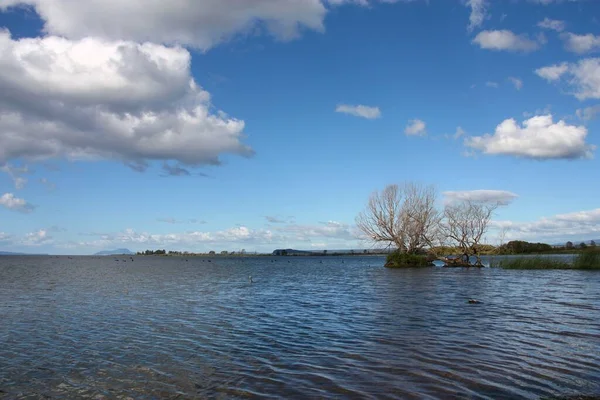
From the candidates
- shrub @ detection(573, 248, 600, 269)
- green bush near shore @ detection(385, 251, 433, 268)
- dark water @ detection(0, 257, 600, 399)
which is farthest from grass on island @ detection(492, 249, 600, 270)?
dark water @ detection(0, 257, 600, 399)

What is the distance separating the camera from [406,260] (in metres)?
60.4

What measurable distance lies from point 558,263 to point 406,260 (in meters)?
18.5

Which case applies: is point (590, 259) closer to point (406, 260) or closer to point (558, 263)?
point (558, 263)

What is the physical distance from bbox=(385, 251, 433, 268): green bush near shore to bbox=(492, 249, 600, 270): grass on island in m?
10.3

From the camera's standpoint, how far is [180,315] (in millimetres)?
Answer: 20203

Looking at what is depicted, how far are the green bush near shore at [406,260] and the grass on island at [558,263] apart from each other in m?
10.3

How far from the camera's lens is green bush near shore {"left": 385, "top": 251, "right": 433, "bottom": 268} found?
60.2m

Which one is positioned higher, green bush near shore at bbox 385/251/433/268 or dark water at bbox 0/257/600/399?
green bush near shore at bbox 385/251/433/268

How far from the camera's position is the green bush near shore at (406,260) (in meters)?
60.2

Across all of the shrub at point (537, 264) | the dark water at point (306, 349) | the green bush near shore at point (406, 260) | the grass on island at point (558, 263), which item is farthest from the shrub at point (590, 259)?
the dark water at point (306, 349)

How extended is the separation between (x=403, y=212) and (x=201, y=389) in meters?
52.9

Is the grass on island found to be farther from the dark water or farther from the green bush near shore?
the dark water

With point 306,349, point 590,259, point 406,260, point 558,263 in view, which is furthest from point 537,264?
point 306,349

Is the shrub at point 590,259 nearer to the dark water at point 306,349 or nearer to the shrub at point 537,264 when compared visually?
the shrub at point 537,264
